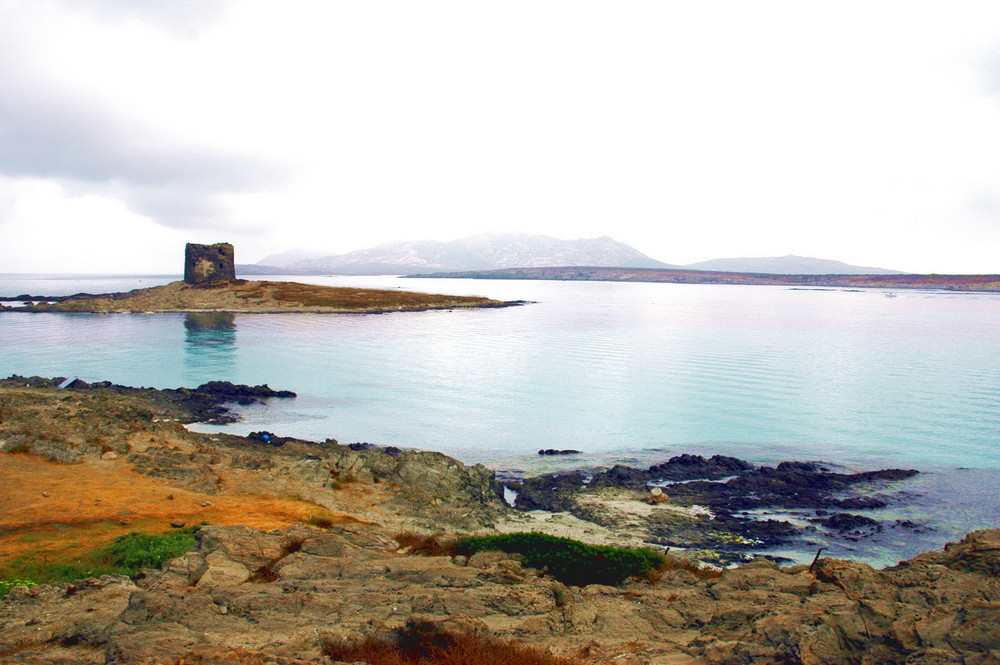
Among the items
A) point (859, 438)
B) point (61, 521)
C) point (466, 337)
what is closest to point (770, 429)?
point (859, 438)

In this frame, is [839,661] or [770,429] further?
[770,429]

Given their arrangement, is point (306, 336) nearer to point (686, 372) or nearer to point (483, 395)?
point (483, 395)

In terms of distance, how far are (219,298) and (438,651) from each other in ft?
292

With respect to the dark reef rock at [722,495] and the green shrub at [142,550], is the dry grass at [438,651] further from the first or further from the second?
the dark reef rock at [722,495]

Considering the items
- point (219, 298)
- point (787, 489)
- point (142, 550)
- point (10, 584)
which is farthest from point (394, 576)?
point (219, 298)

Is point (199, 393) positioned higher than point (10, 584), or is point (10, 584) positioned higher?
point (10, 584)

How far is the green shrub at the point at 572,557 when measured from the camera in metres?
10.7

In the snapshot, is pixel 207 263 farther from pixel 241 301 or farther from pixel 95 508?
pixel 95 508

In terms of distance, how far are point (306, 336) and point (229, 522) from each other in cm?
4833

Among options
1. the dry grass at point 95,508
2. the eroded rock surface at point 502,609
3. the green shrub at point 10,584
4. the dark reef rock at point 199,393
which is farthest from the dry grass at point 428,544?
the dark reef rock at point 199,393

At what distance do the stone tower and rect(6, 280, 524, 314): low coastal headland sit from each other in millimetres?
1555

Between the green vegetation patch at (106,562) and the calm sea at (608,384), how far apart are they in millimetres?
12676

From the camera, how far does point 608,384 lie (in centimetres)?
3762

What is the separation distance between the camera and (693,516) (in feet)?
55.4
